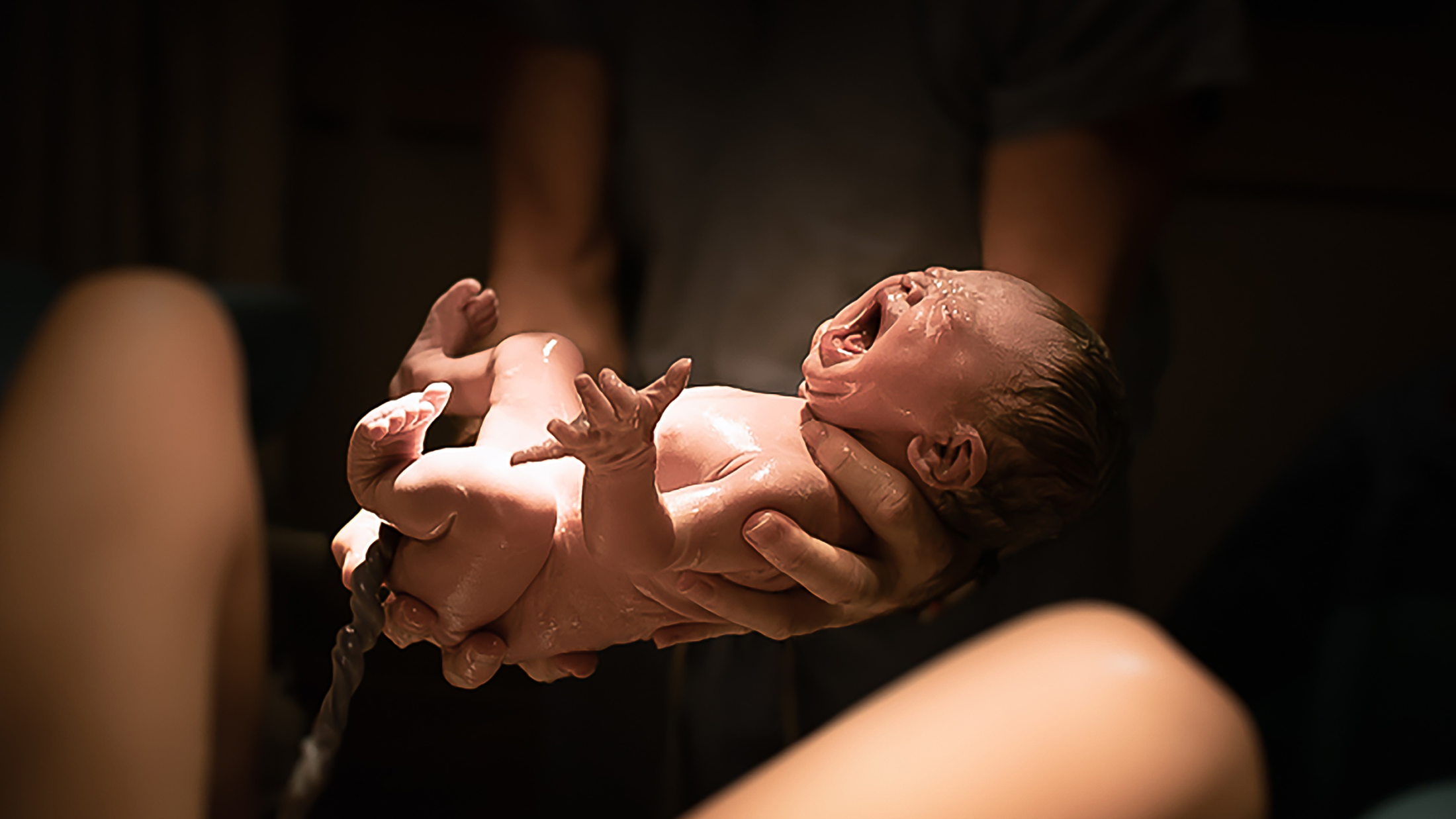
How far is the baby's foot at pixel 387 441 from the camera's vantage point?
0.31 m

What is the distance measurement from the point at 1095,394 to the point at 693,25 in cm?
28

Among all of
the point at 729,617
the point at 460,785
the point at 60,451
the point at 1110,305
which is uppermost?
the point at 1110,305

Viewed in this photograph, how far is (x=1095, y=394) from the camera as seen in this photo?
34cm

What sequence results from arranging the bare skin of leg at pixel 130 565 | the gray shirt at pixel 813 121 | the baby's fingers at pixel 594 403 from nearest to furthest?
1. the baby's fingers at pixel 594 403
2. the gray shirt at pixel 813 121
3. the bare skin of leg at pixel 130 565

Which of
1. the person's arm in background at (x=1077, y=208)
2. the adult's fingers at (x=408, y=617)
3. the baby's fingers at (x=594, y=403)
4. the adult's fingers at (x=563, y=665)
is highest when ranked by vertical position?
the person's arm in background at (x=1077, y=208)

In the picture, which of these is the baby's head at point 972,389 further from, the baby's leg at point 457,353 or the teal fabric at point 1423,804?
the teal fabric at point 1423,804

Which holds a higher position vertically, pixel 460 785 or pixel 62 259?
pixel 62 259

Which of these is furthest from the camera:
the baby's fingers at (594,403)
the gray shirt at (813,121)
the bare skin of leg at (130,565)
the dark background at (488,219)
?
the bare skin of leg at (130,565)

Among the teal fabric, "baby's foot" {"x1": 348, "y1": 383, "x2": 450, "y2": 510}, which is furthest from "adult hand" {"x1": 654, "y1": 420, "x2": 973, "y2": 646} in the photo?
the teal fabric

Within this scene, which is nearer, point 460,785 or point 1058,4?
point 1058,4

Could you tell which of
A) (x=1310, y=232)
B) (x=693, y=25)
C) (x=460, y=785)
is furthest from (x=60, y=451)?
(x=1310, y=232)

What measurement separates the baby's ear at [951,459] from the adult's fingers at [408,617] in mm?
182

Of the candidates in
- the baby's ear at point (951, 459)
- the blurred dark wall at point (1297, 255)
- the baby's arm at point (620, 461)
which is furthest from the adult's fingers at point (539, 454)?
the blurred dark wall at point (1297, 255)

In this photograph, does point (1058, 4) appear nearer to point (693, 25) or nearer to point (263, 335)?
point (693, 25)
